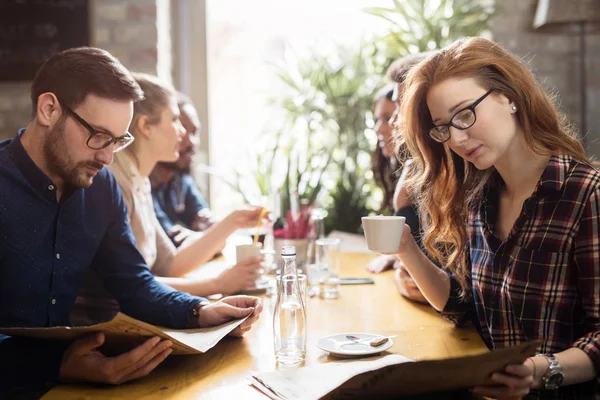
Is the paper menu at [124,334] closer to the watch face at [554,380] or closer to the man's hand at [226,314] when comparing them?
the man's hand at [226,314]

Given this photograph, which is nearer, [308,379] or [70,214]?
[308,379]

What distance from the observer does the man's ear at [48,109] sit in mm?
1669

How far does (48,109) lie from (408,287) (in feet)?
3.67

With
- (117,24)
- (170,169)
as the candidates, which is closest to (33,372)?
(170,169)

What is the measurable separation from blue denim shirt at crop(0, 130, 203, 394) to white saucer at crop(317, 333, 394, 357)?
345mm

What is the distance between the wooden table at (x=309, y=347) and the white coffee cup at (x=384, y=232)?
209mm

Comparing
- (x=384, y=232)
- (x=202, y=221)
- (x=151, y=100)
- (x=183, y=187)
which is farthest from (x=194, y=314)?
(x=183, y=187)

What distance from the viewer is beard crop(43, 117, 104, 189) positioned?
168 centimetres

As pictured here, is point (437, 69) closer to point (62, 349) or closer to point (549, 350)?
point (549, 350)

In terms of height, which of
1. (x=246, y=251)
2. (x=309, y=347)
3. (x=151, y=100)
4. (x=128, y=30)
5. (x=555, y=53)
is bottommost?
(x=309, y=347)

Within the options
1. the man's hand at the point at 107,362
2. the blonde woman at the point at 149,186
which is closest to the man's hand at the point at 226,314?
the man's hand at the point at 107,362

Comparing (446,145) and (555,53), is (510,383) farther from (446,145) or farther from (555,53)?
(555,53)

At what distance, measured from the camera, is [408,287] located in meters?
1.92

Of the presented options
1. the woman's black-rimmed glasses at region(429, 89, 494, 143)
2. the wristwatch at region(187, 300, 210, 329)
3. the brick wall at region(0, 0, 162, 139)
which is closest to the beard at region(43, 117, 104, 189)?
the wristwatch at region(187, 300, 210, 329)
